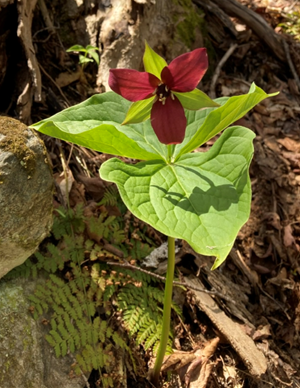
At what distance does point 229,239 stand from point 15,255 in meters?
1.04

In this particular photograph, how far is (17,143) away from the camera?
1720 mm

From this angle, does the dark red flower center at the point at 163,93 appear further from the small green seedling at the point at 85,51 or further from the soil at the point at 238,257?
the small green seedling at the point at 85,51

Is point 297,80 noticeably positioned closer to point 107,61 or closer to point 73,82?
point 107,61

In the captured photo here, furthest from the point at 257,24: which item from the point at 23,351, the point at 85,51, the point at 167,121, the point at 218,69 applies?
the point at 23,351

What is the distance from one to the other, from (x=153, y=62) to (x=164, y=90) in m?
0.11

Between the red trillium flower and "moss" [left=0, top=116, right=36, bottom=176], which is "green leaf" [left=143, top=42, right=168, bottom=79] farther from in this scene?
"moss" [left=0, top=116, right=36, bottom=176]

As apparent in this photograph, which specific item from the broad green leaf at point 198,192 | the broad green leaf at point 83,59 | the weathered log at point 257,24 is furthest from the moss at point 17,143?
the weathered log at point 257,24

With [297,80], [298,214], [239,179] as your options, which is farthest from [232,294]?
[297,80]

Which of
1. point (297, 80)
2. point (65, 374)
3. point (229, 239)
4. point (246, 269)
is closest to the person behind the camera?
point (229, 239)

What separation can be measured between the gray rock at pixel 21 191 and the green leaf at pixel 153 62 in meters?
0.64

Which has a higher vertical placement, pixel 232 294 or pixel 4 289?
pixel 4 289

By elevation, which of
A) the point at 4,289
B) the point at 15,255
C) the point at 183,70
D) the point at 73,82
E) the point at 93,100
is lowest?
the point at 4,289

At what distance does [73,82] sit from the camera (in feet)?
10.3

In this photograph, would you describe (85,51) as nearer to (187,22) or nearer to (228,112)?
(187,22)
